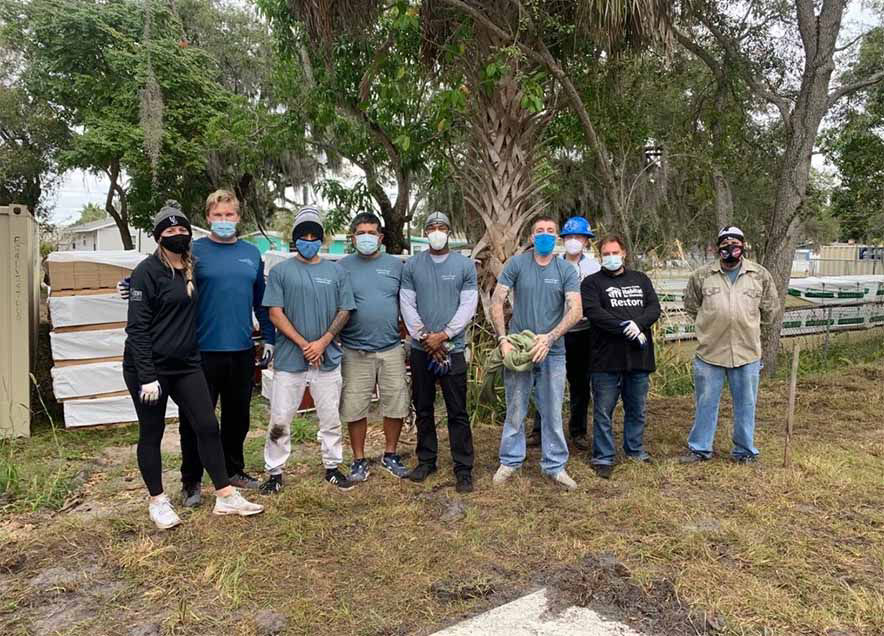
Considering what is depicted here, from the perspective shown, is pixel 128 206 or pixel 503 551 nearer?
pixel 503 551

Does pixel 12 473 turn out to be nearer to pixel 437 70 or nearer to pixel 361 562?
pixel 361 562

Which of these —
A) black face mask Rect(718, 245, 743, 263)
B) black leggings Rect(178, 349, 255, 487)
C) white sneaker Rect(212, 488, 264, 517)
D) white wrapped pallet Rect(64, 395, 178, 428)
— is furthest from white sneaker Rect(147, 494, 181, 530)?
black face mask Rect(718, 245, 743, 263)

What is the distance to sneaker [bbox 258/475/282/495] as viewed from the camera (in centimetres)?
455

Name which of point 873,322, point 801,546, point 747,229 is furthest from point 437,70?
point 747,229

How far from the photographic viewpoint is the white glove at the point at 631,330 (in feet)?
15.3

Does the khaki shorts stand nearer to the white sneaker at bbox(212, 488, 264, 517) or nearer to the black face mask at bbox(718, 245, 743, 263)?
the white sneaker at bbox(212, 488, 264, 517)

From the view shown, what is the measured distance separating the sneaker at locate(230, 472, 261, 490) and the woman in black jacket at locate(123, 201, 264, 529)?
1.58ft

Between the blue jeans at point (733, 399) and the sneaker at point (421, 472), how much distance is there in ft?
6.98

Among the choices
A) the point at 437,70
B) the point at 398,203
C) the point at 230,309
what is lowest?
the point at 230,309

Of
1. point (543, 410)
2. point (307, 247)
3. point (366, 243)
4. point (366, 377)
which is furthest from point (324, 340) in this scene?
point (543, 410)

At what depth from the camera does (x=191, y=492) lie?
4.42 m

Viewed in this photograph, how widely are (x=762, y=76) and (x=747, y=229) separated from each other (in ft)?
47.6

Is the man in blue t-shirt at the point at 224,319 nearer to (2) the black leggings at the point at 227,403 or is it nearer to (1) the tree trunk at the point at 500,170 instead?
(2) the black leggings at the point at 227,403

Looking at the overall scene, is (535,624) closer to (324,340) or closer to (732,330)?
(324,340)
